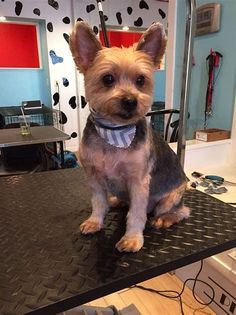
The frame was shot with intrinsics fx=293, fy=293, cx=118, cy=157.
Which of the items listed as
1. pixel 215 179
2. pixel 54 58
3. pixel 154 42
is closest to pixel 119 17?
pixel 54 58

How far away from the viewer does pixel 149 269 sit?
0.72 meters

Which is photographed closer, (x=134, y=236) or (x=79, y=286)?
(x=79, y=286)

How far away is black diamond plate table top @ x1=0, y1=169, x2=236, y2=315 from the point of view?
647 mm

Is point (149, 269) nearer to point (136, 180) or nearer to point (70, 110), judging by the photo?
point (136, 180)

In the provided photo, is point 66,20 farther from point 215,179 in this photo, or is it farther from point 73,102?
point 215,179

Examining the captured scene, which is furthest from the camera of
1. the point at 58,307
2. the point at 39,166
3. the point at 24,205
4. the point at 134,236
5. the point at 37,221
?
the point at 39,166

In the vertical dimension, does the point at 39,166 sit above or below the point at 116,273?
below

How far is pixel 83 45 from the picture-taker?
0.81m

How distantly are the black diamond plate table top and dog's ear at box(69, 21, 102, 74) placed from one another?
49cm

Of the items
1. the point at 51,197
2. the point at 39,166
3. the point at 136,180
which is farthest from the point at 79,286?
the point at 39,166

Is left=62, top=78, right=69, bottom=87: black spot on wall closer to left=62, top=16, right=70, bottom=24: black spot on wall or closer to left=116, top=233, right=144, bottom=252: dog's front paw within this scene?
left=62, top=16, right=70, bottom=24: black spot on wall

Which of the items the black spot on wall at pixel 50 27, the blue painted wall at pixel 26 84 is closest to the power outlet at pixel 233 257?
the blue painted wall at pixel 26 84

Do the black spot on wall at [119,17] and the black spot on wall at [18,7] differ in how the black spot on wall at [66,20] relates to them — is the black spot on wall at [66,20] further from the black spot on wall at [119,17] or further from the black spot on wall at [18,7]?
the black spot on wall at [119,17]

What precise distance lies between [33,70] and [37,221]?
4.47m
